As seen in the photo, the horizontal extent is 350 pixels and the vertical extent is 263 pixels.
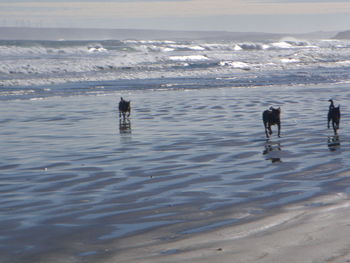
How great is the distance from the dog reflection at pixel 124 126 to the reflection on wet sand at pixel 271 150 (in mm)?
3516

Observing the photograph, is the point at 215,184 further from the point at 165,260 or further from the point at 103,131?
the point at 103,131

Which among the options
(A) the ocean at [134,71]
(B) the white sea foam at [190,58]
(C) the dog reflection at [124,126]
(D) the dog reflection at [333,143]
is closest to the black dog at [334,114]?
(D) the dog reflection at [333,143]

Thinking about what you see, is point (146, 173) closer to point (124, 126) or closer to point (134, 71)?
point (124, 126)

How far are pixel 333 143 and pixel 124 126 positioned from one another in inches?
214

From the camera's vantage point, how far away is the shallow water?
6453 mm

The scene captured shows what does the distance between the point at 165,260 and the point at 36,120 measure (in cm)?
1193

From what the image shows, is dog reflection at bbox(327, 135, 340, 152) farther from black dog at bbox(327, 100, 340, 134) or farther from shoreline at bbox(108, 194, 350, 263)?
shoreline at bbox(108, 194, 350, 263)

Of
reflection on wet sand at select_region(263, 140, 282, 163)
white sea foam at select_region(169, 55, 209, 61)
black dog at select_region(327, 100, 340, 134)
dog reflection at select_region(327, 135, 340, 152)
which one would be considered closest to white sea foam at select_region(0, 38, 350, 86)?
white sea foam at select_region(169, 55, 209, 61)

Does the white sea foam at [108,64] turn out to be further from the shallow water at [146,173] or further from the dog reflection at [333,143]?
the dog reflection at [333,143]

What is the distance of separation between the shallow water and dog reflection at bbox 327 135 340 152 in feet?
0.06

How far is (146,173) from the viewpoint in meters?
9.23

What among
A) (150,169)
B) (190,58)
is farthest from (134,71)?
(150,169)

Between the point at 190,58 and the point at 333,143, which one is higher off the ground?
the point at 190,58

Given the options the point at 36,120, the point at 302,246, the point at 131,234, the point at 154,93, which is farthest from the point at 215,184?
the point at 154,93
